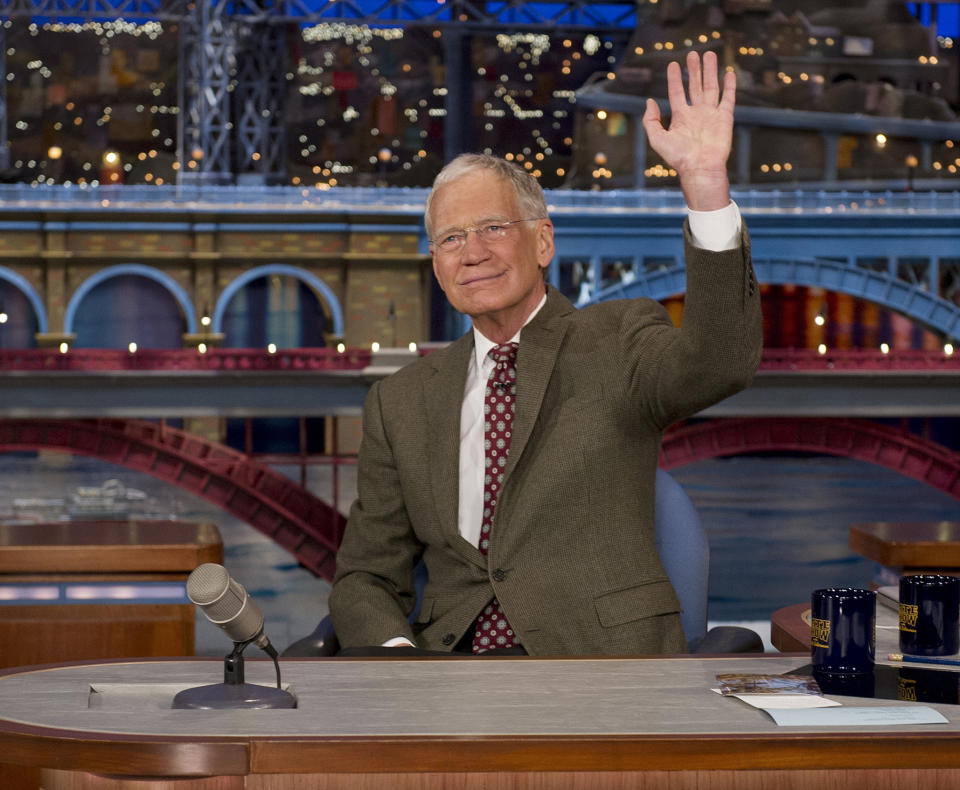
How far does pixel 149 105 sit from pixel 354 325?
1.31 metres

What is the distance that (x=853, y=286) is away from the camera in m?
5.67

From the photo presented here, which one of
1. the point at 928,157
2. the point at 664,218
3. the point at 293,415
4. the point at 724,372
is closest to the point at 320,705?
the point at 724,372

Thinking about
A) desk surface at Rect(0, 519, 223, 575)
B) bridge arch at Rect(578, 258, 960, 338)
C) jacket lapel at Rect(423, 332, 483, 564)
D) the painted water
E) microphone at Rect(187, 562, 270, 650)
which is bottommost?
the painted water

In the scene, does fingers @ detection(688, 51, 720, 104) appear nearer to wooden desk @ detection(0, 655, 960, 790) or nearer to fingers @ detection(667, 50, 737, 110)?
fingers @ detection(667, 50, 737, 110)

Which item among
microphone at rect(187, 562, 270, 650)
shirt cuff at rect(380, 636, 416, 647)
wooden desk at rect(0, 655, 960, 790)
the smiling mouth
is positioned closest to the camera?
wooden desk at rect(0, 655, 960, 790)

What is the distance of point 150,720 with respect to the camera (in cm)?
115

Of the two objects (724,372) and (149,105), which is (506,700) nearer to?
(724,372)

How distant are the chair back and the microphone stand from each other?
2.95ft

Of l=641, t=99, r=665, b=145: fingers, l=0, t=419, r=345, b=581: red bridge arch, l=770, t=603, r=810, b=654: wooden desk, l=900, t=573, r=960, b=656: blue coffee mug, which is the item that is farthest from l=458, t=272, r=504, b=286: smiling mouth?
l=0, t=419, r=345, b=581: red bridge arch

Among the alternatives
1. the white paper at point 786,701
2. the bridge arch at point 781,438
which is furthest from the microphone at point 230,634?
the bridge arch at point 781,438

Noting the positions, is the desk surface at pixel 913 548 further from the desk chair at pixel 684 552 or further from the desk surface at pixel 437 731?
the desk surface at pixel 437 731

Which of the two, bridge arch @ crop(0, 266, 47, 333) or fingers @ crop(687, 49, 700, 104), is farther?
bridge arch @ crop(0, 266, 47, 333)

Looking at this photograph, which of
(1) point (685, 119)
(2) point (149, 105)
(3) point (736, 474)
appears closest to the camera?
(1) point (685, 119)

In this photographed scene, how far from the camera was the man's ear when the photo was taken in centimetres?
196
